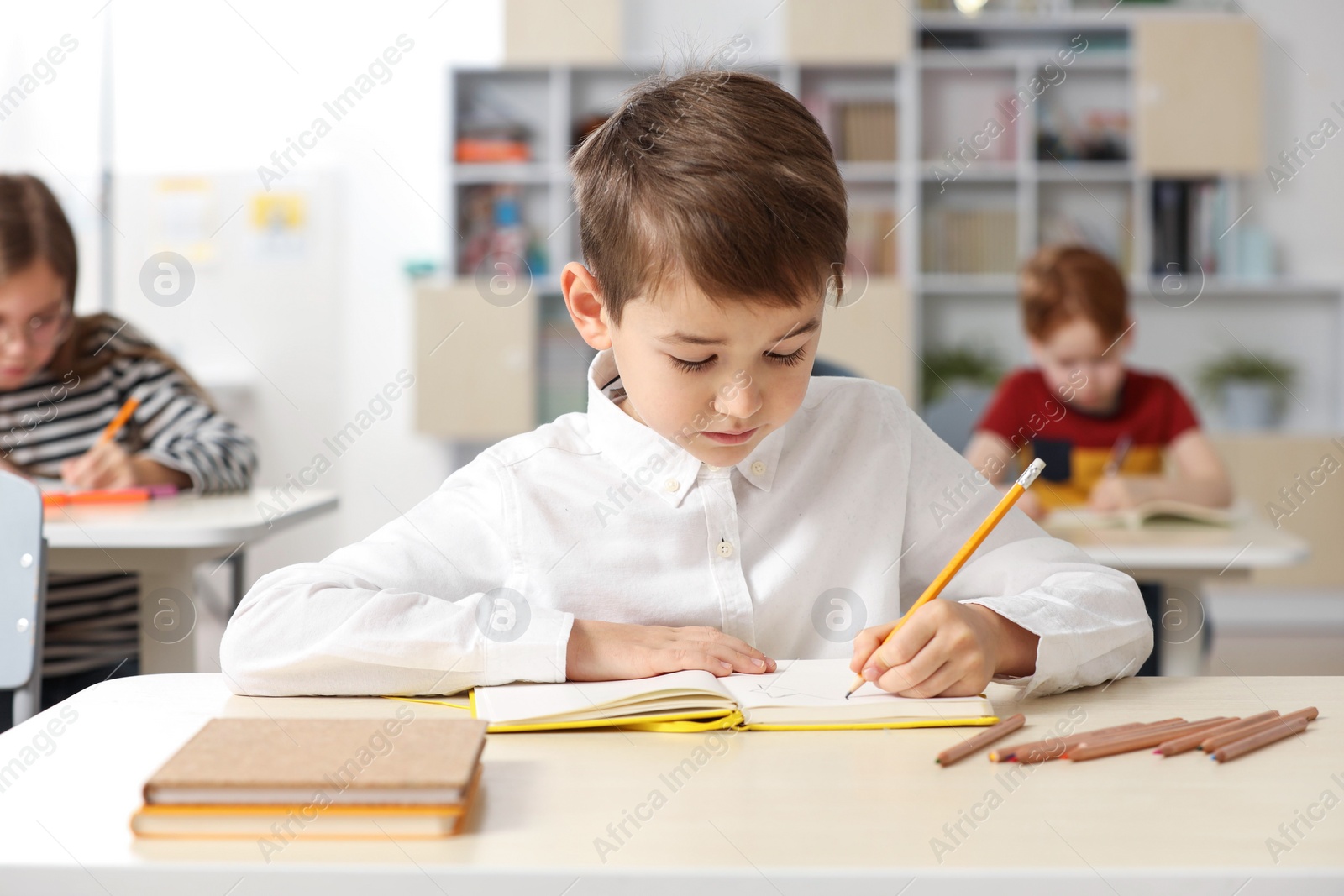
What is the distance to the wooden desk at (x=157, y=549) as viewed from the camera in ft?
5.97

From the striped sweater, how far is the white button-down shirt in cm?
117

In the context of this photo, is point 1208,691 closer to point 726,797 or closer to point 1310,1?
point 726,797

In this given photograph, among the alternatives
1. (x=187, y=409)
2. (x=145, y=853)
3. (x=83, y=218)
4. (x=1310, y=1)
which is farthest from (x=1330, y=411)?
(x=145, y=853)

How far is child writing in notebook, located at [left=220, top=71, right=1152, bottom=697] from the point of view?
94cm

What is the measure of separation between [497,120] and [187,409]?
2.54 m

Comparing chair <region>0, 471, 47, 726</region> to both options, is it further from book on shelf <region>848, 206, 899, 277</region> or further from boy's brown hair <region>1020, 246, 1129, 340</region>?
book on shelf <region>848, 206, 899, 277</region>

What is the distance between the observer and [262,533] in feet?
6.26

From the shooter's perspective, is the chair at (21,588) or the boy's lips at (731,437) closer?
the boy's lips at (731,437)

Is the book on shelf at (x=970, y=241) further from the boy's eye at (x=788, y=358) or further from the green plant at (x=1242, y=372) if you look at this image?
the boy's eye at (x=788, y=358)

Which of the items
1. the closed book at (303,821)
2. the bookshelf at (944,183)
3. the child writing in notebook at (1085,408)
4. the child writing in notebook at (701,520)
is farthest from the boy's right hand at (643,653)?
the bookshelf at (944,183)

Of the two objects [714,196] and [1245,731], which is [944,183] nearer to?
[714,196]

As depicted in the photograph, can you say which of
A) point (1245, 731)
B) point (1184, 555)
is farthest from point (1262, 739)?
point (1184, 555)

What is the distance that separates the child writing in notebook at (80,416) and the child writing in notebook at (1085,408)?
1543mm

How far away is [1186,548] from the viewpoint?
6.54 ft
